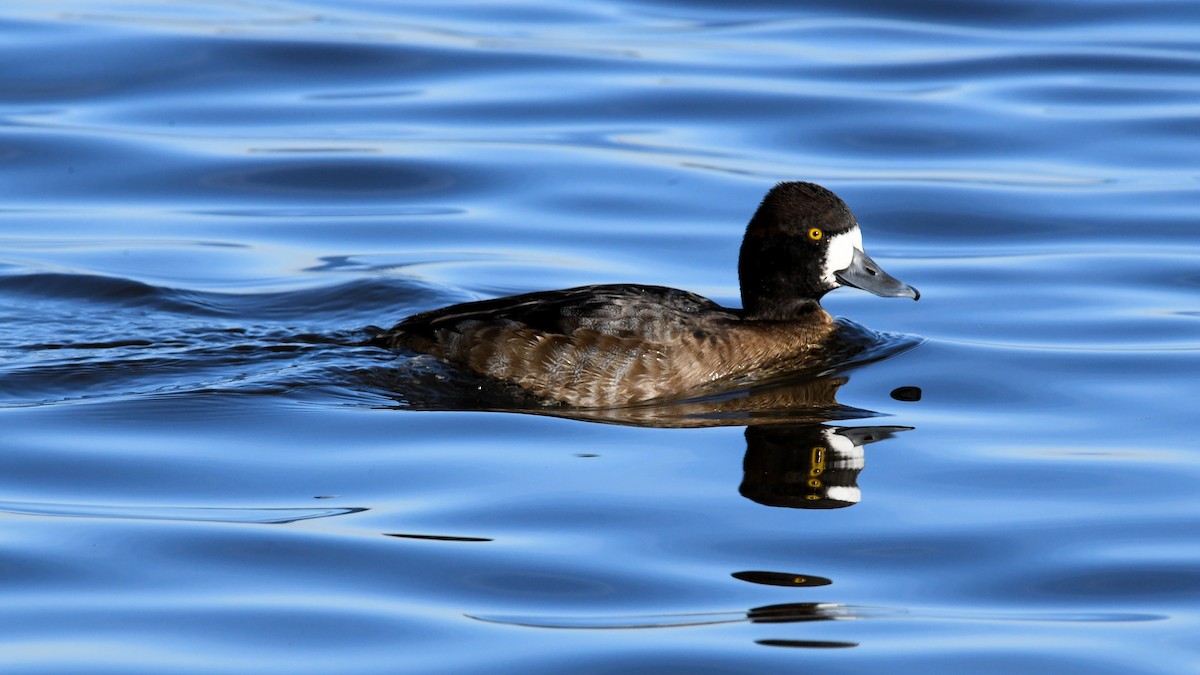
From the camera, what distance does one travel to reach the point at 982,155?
14.1 meters

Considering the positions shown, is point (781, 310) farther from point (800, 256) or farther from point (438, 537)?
point (438, 537)

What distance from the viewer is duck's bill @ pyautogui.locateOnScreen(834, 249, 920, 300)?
9.63 meters

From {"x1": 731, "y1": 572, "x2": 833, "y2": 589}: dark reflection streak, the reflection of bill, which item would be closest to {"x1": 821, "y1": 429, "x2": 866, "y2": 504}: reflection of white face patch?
the reflection of bill

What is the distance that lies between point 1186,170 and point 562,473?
26.1 feet

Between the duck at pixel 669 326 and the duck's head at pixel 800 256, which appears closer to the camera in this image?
the duck at pixel 669 326

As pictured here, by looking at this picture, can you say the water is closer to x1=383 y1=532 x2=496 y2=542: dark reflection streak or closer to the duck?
x1=383 y1=532 x2=496 y2=542: dark reflection streak

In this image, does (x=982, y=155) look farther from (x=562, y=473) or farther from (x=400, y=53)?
(x=562, y=473)

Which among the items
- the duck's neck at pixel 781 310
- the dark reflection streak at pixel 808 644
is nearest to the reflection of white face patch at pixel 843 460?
the dark reflection streak at pixel 808 644

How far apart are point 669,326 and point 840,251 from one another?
3.65 ft

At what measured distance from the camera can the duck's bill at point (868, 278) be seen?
9.63 meters

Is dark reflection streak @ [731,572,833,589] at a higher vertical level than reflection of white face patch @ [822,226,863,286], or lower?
lower

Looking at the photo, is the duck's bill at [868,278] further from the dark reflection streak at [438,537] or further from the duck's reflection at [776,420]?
the dark reflection streak at [438,537]

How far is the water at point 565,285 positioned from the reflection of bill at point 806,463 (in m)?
0.03

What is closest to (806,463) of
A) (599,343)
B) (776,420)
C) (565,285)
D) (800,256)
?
(776,420)
